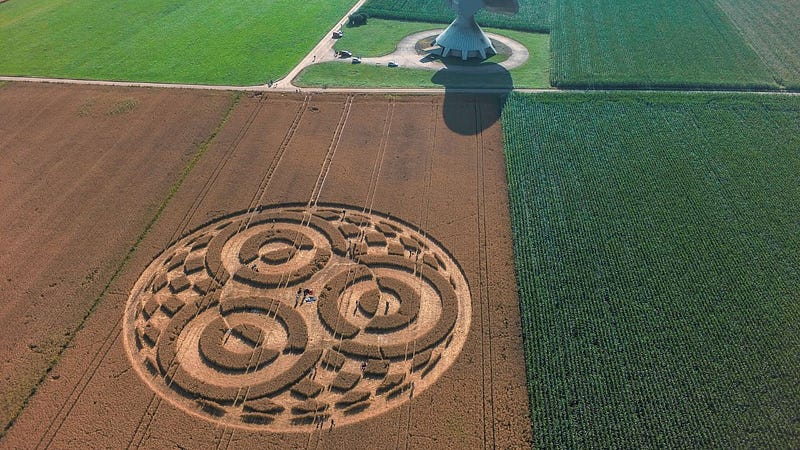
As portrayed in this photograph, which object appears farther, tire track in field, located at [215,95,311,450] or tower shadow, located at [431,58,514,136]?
tower shadow, located at [431,58,514,136]

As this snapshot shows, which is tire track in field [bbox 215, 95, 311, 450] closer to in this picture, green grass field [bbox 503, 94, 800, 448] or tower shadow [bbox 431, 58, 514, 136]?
tower shadow [bbox 431, 58, 514, 136]

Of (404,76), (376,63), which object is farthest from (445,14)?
(404,76)

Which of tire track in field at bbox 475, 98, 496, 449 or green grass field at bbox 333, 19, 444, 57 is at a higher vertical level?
green grass field at bbox 333, 19, 444, 57

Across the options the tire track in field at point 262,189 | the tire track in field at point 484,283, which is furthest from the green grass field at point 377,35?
the tire track in field at point 484,283

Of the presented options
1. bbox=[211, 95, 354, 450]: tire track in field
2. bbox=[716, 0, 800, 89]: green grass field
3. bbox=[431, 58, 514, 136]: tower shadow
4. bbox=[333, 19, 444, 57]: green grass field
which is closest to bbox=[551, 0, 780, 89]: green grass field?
bbox=[716, 0, 800, 89]: green grass field

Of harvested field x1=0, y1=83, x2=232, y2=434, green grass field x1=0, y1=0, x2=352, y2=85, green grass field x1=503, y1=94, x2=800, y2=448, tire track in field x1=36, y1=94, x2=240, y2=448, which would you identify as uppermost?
green grass field x1=0, y1=0, x2=352, y2=85

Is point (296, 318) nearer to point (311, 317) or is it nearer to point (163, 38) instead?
point (311, 317)

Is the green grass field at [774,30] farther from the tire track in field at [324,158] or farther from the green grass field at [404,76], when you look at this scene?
the tire track in field at [324,158]
